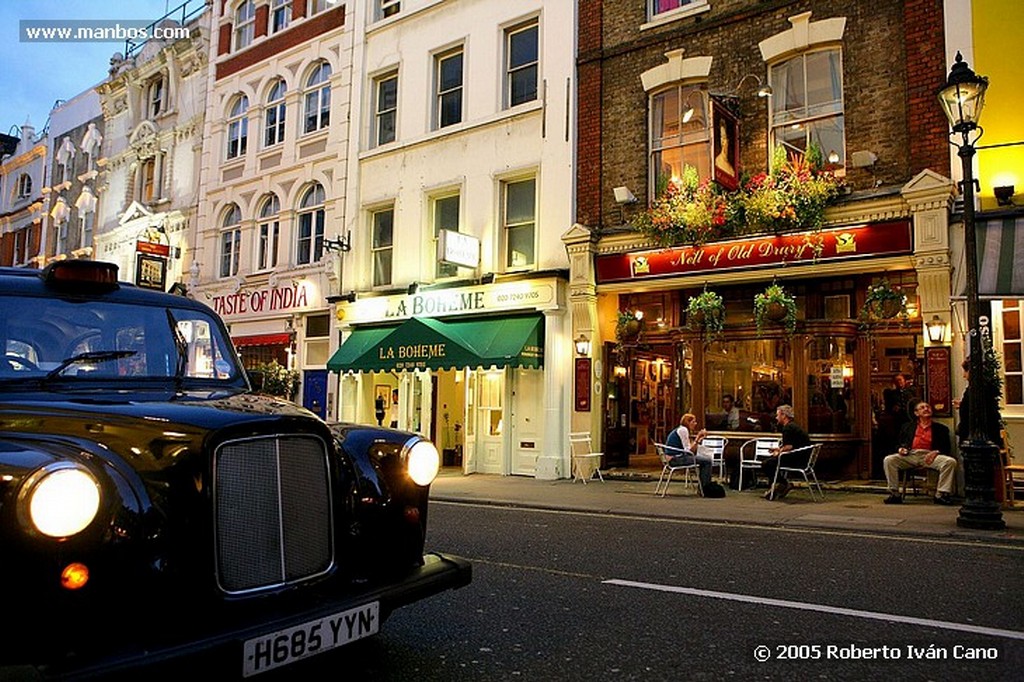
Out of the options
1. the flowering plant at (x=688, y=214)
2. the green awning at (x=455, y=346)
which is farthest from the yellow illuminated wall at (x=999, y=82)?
the green awning at (x=455, y=346)

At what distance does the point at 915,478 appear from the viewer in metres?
11.9

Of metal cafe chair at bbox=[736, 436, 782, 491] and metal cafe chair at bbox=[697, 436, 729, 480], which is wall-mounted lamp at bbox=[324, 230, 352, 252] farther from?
metal cafe chair at bbox=[736, 436, 782, 491]

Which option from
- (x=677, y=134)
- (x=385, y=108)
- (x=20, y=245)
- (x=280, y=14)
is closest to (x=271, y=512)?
(x=677, y=134)

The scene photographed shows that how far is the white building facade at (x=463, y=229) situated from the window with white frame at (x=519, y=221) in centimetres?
3

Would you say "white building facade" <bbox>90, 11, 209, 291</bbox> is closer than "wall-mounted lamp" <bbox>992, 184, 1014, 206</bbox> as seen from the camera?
No

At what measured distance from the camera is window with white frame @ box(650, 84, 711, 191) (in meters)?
15.0

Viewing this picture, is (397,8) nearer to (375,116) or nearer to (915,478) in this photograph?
(375,116)

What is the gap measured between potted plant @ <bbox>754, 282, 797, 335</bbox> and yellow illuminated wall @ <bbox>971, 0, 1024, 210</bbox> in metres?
3.19

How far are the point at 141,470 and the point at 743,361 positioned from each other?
13140 millimetres

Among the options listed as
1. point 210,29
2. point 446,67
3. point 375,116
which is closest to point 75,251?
point 210,29

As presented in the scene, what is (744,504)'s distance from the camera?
1129 cm

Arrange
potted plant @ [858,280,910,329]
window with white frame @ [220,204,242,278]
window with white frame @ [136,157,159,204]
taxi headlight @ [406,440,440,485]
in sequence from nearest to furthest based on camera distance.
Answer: taxi headlight @ [406,440,440,485], potted plant @ [858,280,910,329], window with white frame @ [220,204,242,278], window with white frame @ [136,157,159,204]

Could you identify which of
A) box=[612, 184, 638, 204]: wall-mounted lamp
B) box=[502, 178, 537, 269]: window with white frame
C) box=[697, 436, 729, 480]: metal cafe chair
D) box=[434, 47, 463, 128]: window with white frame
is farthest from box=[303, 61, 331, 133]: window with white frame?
box=[697, 436, 729, 480]: metal cafe chair

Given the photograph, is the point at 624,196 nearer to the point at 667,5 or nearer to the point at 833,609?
the point at 667,5
